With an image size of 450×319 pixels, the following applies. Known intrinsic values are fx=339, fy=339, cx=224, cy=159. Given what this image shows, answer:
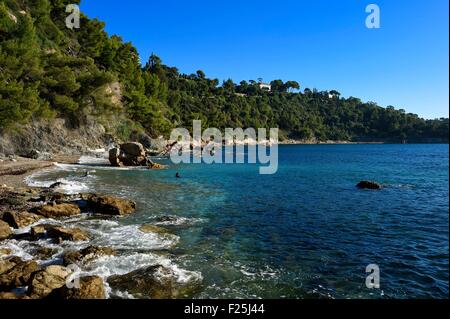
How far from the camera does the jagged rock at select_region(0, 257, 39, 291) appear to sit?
484 inches

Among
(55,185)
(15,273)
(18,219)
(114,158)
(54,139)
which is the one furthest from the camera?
(54,139)

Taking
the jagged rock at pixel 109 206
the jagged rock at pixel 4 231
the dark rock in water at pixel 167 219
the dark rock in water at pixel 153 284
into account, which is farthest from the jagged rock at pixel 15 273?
the jagged rock at pixel 109 206

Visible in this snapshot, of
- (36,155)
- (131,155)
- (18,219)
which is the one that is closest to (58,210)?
(18,219)

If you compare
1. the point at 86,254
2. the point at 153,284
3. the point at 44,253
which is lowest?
the point at 153,284

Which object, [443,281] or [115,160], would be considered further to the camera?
[115,160]

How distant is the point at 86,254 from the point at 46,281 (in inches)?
134

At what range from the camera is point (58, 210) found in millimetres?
22688

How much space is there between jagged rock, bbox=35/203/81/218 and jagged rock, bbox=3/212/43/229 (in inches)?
48.9

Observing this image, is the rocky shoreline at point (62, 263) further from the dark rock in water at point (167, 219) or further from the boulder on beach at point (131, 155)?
the boulder on beach at point (131, 155)

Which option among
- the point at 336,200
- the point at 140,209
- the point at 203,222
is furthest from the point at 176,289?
the point at 336,200

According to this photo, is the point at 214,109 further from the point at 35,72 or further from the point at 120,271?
the point at 120,271

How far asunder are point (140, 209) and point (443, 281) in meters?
19.7

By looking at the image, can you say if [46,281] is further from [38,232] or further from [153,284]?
[38,232]
